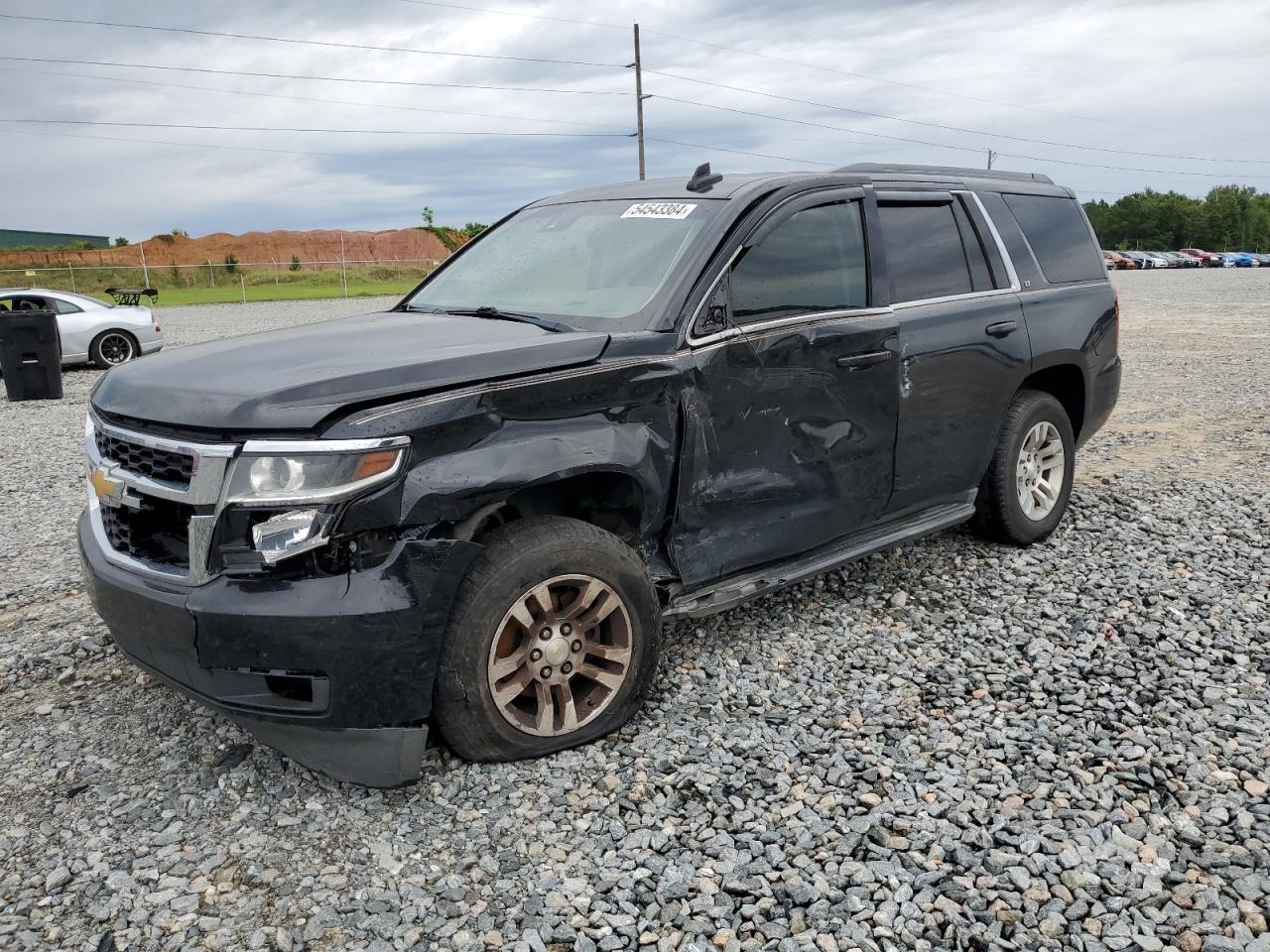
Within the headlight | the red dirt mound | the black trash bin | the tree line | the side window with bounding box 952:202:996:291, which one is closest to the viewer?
the headlight

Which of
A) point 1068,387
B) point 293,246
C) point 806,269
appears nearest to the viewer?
point 806,269

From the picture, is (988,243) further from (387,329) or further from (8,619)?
(8,619)

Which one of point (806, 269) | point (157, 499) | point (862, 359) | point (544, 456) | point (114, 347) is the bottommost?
point (114, 347)

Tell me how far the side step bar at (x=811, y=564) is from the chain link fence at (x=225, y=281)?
38.2 meters

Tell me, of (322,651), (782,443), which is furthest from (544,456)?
(782,443)

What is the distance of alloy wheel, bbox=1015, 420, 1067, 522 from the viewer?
5.51 meters

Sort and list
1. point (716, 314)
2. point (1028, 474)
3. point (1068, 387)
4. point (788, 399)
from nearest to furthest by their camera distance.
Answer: point (716, 314)
point (788, 399)
point (1028, 474)
point (1068, 387)

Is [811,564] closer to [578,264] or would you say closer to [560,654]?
[560,654]

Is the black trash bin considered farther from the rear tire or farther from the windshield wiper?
the windshield wiper

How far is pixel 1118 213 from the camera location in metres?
120

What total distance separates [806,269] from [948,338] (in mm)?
971

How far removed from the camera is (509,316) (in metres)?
4.05

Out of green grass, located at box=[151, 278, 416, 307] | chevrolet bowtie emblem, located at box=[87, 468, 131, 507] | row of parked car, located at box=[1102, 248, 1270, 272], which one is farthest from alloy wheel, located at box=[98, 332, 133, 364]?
row of parked car, located at box=[1102, 248, 1270, 272]

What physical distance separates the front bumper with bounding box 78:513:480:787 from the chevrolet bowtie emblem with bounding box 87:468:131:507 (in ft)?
1.02
